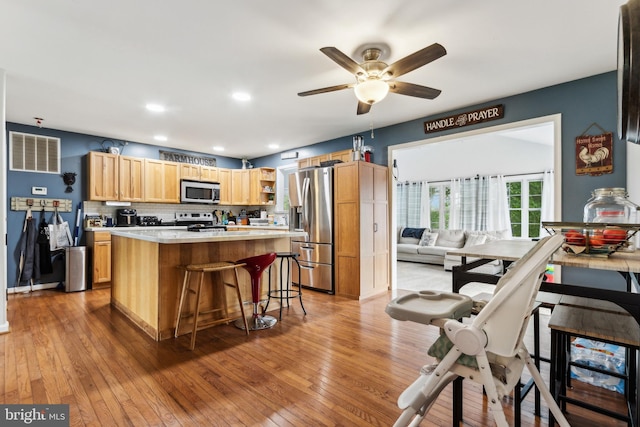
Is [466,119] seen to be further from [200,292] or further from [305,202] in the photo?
[200,292]

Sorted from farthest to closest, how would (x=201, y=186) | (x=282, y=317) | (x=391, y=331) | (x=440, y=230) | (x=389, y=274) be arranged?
(x=440, y=230) < (x=201, y=186) < (x=389, y=274) < (x=282, y=317) < (x=391, y=331)

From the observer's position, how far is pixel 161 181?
569cm

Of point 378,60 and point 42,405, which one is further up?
point 378,60

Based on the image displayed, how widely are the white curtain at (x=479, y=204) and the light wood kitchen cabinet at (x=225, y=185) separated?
5.36 m

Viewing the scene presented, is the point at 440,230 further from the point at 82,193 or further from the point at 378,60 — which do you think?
the point at 82,193

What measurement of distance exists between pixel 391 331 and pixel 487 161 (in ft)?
19.2

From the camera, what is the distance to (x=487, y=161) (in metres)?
7.30

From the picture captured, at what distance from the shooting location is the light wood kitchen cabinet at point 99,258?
4746 millimetres

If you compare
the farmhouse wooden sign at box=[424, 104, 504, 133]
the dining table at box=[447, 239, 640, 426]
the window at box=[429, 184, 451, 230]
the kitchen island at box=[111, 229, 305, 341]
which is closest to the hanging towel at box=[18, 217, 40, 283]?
the kitchen island at box=[111, 229, 305, 341]

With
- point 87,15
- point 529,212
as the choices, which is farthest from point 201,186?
point 529,212

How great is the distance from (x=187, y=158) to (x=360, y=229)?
4.09 metres

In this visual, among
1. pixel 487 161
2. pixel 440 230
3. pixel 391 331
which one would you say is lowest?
pixel 391 331

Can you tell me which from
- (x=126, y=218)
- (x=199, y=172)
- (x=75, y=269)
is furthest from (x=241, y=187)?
(x=75, y=269)

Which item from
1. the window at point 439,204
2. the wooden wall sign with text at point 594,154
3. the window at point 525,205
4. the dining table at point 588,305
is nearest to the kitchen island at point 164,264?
the dining table at point 588,305
